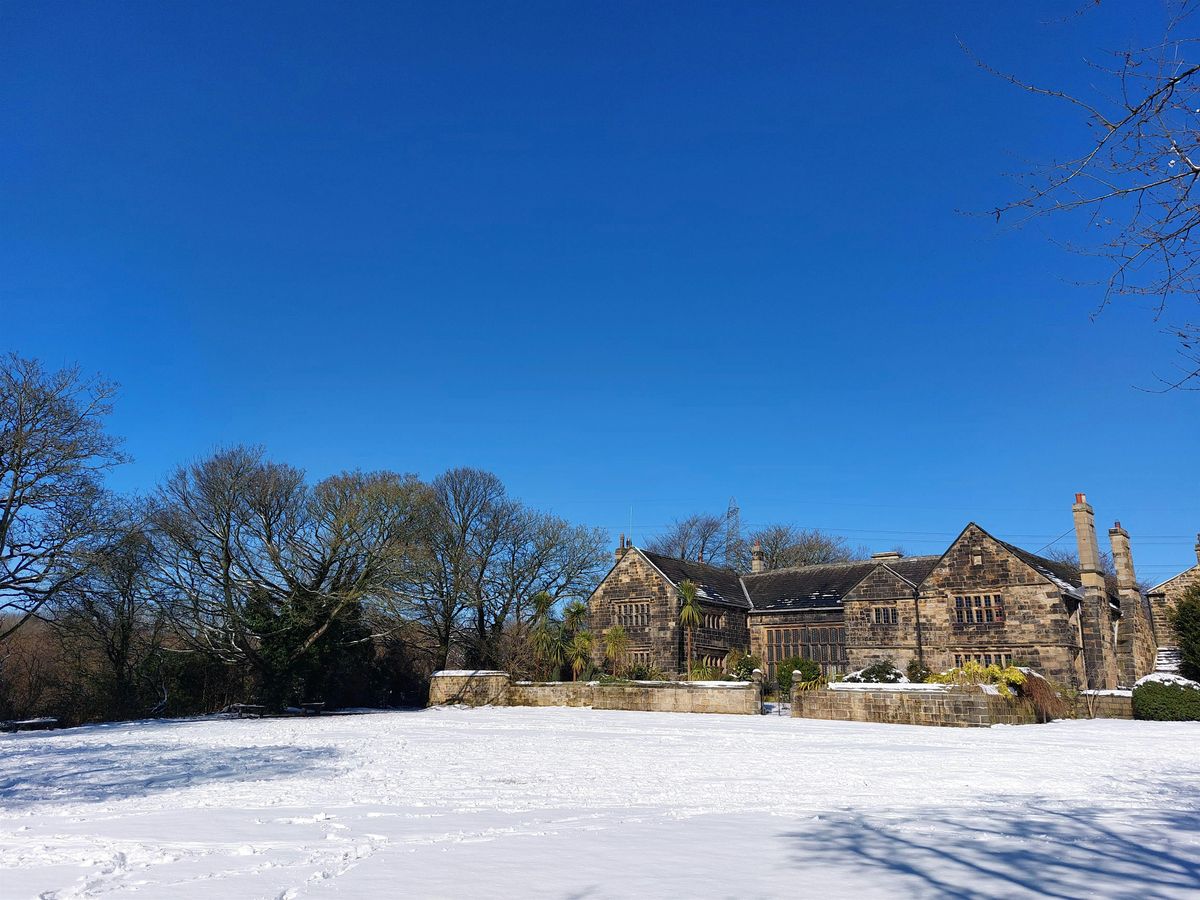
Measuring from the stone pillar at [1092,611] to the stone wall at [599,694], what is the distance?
1540cm

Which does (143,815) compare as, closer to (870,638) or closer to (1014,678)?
(1014,678)

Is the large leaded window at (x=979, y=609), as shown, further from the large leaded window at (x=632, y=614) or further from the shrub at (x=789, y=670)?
the large leaded window at (x=632, y=614)

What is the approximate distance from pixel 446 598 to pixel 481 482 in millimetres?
6916

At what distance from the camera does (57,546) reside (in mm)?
22578

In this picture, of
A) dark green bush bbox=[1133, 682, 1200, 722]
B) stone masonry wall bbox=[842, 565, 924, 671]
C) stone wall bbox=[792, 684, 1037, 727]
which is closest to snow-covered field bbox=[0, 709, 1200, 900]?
stone wall bbox=[792, 684, 1037, 727]

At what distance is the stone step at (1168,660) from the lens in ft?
97.8

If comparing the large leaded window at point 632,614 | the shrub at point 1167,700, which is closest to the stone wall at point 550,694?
the large leaded window at point 632,614

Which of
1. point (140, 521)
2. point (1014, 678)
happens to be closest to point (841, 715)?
point (1014, 678)

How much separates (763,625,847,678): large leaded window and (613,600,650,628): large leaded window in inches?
240

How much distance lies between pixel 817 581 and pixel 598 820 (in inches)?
1305

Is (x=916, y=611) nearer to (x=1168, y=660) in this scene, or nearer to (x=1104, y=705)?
(x=1104, y=705)

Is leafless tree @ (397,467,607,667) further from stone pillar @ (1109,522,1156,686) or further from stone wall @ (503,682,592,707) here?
stone pillar @ (1109,522,1156,686)

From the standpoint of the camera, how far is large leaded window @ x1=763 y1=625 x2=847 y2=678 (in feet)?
118

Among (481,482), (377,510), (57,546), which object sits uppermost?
(481,482)
